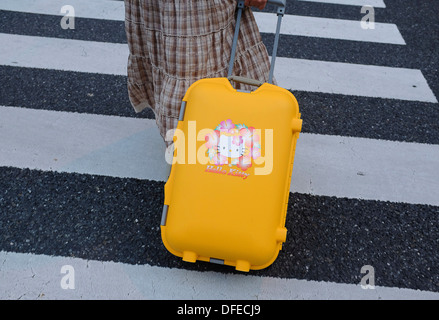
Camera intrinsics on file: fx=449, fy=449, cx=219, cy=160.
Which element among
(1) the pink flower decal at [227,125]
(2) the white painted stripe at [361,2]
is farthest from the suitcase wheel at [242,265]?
(2) the white painted stripe at [361,2]

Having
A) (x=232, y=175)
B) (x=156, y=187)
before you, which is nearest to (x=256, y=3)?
(x=232, y=175)

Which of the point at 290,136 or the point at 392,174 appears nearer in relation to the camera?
the point at 290,136

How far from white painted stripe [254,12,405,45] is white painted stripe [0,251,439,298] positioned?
260 centimetres

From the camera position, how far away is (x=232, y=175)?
172 cm

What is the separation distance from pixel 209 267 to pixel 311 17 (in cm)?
308

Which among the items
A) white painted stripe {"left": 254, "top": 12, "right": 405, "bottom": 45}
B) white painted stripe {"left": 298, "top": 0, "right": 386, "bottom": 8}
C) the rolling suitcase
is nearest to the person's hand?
the rolling suitcase

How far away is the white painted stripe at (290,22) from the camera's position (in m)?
3.99

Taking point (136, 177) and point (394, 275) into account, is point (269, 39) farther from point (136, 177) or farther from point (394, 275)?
point (394, 275)

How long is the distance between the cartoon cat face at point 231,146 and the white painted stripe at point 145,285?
0.58 metres

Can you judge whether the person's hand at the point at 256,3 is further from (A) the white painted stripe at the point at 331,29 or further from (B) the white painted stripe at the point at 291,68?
(A) the white painted stripe at the point at 331,29

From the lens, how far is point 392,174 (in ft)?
8.39

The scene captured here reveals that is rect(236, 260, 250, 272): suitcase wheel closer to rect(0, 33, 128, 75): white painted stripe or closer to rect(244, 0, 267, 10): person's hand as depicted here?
rect(244, 0, 267, 10): person's hand

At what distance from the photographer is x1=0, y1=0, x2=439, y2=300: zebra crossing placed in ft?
6.38
